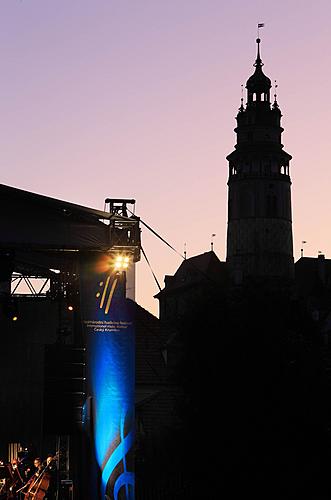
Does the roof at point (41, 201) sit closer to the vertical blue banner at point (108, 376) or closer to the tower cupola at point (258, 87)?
the vertical blue banner at point (108, 376)

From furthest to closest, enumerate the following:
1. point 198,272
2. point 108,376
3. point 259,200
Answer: point 198,272
point 259,200
point 108,376

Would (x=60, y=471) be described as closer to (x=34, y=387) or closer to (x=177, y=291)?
(x=34, y=387)

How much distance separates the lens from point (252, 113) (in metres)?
73.4

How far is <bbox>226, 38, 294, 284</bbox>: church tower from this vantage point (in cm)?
7206

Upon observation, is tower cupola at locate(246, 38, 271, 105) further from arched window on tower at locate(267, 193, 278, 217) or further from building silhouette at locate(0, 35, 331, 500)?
building silhouette at locate(0, 35, 331, 500)

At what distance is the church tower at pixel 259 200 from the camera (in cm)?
7206

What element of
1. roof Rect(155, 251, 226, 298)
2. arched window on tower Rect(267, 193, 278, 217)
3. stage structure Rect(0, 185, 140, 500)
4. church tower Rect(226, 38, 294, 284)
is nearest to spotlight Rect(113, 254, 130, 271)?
stage structure Rect(0, 185, 140, 500)

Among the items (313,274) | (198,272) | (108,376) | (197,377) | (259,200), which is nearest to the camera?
(108,376)

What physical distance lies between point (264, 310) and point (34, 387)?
26.3ft

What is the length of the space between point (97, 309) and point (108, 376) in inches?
51.9

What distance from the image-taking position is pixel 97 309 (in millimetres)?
17391

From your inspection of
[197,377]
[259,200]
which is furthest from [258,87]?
[197,377]

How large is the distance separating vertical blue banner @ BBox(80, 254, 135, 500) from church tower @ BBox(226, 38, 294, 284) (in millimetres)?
54418

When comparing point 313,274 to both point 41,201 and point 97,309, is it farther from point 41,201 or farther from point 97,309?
point 41,201
